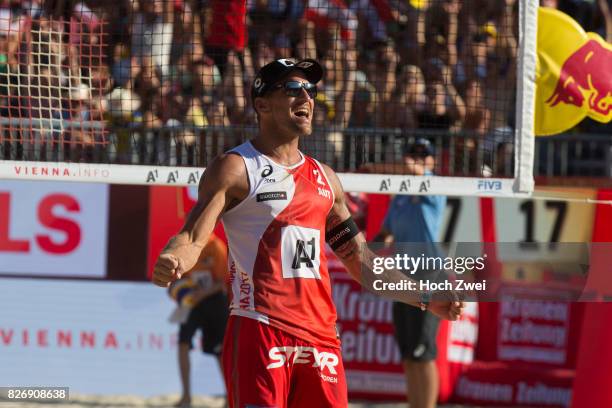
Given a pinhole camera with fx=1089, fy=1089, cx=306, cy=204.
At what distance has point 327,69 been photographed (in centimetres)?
816

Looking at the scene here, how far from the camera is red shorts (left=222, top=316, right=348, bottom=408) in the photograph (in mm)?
4547

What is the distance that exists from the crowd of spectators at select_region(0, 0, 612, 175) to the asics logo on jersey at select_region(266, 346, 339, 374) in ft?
8.79

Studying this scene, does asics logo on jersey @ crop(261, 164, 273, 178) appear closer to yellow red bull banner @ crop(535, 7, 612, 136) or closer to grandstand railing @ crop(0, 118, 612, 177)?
grandstand railing @ crop(0, 118, 612, 177)

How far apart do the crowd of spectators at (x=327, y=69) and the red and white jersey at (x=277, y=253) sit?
248 centimetres

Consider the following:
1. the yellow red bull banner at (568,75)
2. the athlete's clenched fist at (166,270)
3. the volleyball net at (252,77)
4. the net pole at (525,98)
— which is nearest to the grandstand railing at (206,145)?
the volleyball net at (252,77)

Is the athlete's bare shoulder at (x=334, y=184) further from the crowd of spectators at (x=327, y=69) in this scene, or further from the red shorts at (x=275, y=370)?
A: the crowd of spectators at (x=327, y=69)

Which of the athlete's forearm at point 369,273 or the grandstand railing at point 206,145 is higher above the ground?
the grandstand railing at point 206,145

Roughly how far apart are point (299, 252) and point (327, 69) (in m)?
3.71

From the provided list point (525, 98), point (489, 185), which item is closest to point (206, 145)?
point (489, 185)

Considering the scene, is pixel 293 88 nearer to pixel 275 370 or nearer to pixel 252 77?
pixel 275 370

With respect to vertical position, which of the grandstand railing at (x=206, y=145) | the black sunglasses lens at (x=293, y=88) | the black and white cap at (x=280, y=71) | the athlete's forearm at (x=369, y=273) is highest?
the black and white cap at (x=280, y=71)

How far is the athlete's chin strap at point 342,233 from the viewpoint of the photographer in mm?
5027

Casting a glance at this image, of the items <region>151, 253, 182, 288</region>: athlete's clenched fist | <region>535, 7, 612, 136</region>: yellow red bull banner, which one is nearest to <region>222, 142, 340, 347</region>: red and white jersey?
<region>151, 253, 182, 288</region>: athlete's clenched fist

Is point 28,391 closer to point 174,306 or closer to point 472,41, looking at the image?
point 174,306
